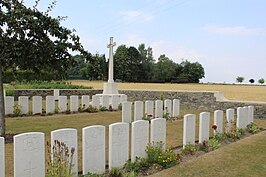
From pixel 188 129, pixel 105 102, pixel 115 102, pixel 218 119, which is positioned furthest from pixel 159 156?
pixel 115 102

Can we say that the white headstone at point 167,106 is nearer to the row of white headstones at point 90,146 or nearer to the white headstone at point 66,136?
the row of white headstones at point 90,146

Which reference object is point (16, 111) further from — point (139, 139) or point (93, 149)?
point (93, 149)

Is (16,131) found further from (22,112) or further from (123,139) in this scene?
(123,139)

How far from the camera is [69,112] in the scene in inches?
535

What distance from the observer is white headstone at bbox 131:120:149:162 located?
211 inches

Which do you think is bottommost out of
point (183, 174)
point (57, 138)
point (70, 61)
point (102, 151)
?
point (183, 174)

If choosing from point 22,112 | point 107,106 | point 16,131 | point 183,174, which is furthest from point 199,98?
point 183,174

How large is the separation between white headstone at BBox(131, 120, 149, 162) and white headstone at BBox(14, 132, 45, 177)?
1.82 m

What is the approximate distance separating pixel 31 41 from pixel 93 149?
3742 millimetres

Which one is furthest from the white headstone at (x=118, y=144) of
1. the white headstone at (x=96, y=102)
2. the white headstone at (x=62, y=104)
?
the white headstone at (x=96, y=102)

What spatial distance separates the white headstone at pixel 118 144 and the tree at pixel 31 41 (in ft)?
10.6

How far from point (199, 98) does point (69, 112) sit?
7.33 metres

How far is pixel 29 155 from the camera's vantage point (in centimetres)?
396

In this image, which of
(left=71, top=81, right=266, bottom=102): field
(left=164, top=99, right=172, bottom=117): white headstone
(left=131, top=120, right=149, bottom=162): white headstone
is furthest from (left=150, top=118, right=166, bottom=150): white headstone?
(left=71, top=81, right=266, bottom=102): field
